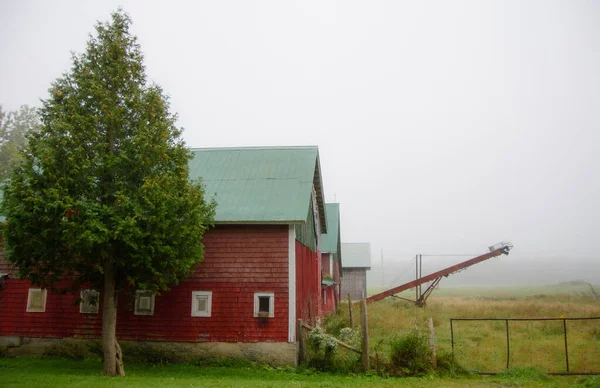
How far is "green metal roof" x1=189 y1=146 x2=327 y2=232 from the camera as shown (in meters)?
16.3

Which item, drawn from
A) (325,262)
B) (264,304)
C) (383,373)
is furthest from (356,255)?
(383,373)

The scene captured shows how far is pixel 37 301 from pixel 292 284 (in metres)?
9.96

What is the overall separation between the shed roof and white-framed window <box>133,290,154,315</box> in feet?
115

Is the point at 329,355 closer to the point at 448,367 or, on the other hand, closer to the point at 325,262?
the point at 448,367

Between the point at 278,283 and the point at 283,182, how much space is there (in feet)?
13.8

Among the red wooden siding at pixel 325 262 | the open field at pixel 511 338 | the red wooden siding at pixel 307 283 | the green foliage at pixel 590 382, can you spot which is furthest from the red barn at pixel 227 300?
the red wooden siding at pixel 325 262

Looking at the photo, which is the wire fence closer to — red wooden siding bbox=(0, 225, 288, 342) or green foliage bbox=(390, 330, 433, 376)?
green foliage bbox=(390, 330, 433, 376)

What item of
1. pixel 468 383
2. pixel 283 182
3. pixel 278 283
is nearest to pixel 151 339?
pixel 278 283

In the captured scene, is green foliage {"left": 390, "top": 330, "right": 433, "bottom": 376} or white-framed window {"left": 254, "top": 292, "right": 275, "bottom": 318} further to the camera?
white-framed window {"left": 254, "top": 292, "right": 275, "bottom": 318}

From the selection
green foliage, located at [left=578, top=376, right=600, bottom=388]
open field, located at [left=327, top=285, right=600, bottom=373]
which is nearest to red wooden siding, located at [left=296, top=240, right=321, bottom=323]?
open field, located at [left=327, top=285, right=600, bottom=373]

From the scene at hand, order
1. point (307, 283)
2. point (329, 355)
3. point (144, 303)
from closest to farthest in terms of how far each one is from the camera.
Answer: point (329, 355) < point (144, 303) < point (307, 283)

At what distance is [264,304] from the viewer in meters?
15.8

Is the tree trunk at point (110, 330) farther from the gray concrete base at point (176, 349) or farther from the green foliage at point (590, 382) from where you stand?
the green foliage at point (590, 382)

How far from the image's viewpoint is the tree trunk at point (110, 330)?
13.3m
